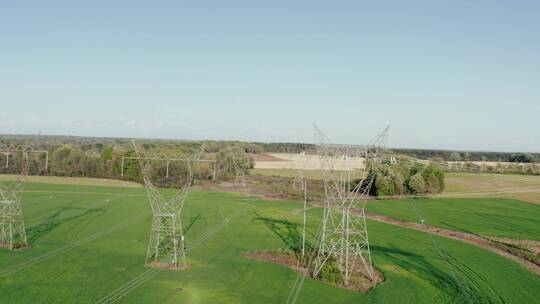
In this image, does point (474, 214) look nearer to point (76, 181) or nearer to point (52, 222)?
point (52, 222)

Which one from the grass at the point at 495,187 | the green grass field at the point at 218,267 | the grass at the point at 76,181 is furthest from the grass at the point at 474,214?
the grass at the point at 76,181

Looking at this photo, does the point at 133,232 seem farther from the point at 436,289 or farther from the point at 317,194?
the point at 317,194

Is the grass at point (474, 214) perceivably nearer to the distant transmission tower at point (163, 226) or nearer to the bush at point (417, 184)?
the bush at point (417, 184)

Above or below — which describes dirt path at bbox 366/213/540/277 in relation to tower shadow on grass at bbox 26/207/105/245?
above

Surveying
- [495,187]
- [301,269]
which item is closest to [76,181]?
[301,269]

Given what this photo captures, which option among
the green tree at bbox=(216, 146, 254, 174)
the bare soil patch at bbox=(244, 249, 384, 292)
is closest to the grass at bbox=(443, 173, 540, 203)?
the green tree at bbox=(216, 146, 254, 174)

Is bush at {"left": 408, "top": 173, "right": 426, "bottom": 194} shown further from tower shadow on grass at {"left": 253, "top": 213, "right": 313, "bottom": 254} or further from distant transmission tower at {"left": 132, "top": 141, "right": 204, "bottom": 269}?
distant transmission tower at {"left": 132, "top": 141, "right": 204, "bottom": 269}

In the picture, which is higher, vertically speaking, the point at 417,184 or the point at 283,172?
the point at 417,184
